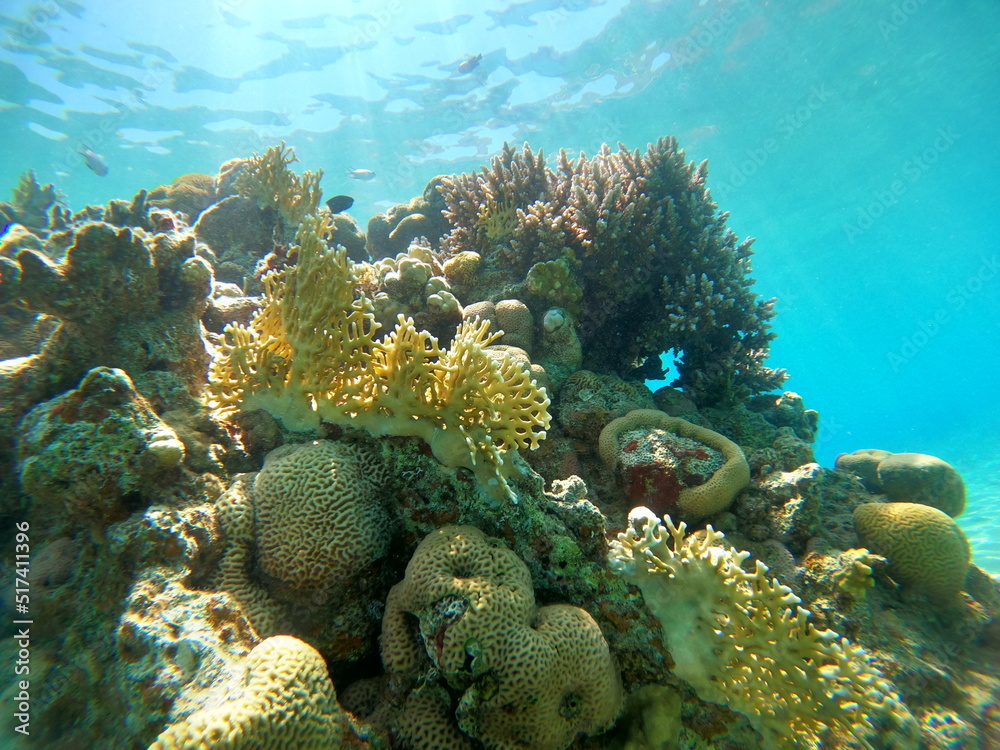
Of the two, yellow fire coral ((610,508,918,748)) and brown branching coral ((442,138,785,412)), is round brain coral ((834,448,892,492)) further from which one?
yellow fire coral ((610,508,918,748))

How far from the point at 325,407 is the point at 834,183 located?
42.6 meters

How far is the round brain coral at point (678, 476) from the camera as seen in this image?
142 inches

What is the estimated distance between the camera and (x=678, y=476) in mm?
3750

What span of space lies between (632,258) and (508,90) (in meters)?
18.9

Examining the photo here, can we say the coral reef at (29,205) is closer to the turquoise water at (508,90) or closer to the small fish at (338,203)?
the small fish at (338,203)

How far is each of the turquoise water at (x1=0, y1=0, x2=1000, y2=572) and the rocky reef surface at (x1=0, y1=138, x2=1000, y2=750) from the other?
8193mm

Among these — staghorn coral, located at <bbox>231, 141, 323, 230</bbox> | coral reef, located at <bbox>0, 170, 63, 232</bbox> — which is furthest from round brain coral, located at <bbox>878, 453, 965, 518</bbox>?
coral reef, located at <bbox>0, 170, 63, 232</bbox>

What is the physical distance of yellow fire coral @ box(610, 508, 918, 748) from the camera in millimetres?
2197

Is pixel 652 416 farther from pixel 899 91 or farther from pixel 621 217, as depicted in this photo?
pixel 899 91

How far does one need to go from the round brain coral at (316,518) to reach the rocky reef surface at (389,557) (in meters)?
0.02

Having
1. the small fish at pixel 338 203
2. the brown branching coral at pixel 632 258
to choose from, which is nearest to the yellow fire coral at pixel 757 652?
the brown branching coral at pixel 632 258

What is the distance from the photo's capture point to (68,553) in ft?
7.67

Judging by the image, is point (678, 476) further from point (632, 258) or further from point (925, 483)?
point (925, 483)

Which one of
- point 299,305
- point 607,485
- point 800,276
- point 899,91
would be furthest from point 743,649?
point 800,276
